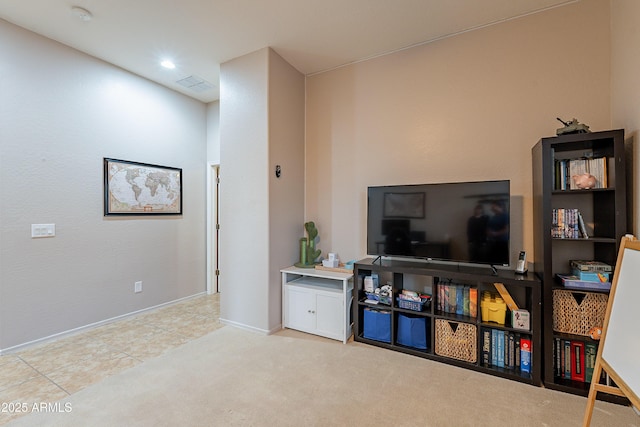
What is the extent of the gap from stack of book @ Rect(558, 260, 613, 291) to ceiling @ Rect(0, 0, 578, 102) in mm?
2063

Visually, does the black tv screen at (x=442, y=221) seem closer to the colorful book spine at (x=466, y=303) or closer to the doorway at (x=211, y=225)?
the colorful book spine at (x=466, y=303)

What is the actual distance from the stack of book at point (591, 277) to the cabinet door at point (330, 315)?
1734 mm

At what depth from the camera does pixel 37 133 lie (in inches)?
104

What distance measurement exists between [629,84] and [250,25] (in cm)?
288

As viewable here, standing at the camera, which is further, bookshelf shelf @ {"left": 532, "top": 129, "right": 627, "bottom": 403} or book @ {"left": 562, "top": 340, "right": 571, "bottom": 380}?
book @ {"left": 562, "top": 340, "right": 571, "bottom": 380}

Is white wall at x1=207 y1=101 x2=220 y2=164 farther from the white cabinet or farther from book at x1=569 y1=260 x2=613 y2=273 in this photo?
book at x1=569 y1=260 x2=613 y2=273

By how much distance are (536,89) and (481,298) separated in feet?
5.92

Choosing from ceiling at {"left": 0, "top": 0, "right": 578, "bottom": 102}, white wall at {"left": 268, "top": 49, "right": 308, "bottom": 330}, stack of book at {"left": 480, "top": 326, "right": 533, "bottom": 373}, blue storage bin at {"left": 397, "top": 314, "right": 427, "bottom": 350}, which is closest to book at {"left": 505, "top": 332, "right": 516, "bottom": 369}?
stack of book at {"left": 480, "top": 326, "right": 533, "bottom": 373}

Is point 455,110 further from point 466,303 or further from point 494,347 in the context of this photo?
point 494,347

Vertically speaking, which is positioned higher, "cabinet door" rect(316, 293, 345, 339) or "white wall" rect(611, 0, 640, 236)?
"white wall" rect(611, 0, 640, 236)

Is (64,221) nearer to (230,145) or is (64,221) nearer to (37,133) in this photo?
(37,133)

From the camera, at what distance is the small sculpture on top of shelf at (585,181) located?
193cm

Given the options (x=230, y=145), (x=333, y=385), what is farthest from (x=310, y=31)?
(x=333, y=385)

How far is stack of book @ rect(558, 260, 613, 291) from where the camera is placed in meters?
1.87
